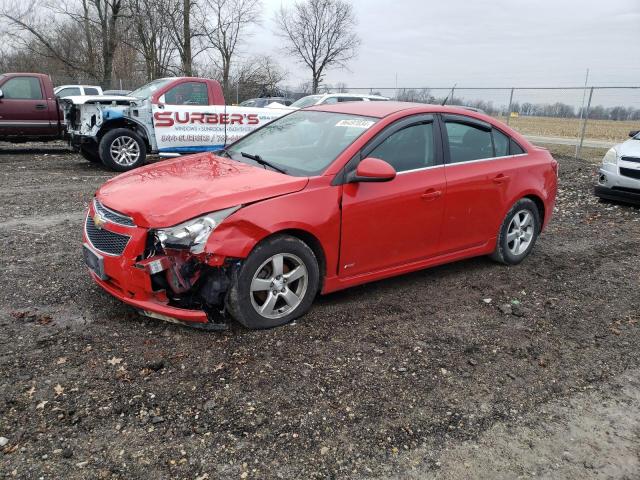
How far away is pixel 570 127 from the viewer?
1989 centimetres

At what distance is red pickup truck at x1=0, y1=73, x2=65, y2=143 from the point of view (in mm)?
11789

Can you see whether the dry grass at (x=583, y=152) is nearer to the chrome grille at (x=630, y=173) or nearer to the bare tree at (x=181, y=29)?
the chrome grille at (x=630, y=173)

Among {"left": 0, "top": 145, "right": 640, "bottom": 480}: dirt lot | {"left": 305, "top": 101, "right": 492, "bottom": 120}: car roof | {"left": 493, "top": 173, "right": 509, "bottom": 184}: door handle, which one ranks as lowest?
{"left": 0, "top": 145, "right": 640, "bottom": 480}: dirt lot

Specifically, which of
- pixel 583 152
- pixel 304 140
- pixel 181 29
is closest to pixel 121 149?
pixel 304 140

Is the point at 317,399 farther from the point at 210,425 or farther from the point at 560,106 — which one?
the point at 560,106

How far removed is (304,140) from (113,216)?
1.73m

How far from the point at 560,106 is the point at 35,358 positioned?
62.2ft

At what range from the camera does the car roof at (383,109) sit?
447 centimetres

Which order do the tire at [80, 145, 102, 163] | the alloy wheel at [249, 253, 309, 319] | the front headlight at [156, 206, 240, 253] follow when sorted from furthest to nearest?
the tire at [80, 145, 102, 163] < the alloy wheel at [249, 253, 309, 319] < the front headlight at [156, 206, 240, 253]

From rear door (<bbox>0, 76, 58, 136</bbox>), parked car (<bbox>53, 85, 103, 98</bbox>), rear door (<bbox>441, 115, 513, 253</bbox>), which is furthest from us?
parked car (<bbox>53, 85, 103, 98</bbox>)

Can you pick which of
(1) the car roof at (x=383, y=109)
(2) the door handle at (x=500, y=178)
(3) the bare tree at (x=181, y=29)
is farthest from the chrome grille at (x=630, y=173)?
(3) the bare tree at (x=181, y=29)

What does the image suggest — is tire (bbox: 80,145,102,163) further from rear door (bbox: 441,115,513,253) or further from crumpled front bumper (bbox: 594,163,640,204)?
crumpled front bumper (bbox: 594,163,640,204)

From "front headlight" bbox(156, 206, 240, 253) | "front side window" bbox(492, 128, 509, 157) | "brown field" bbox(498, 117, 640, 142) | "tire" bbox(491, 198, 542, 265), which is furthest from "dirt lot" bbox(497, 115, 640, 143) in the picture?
"front headlight" bbox(156, 206, 240, 253)

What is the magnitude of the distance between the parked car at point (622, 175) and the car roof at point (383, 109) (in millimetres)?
4679
